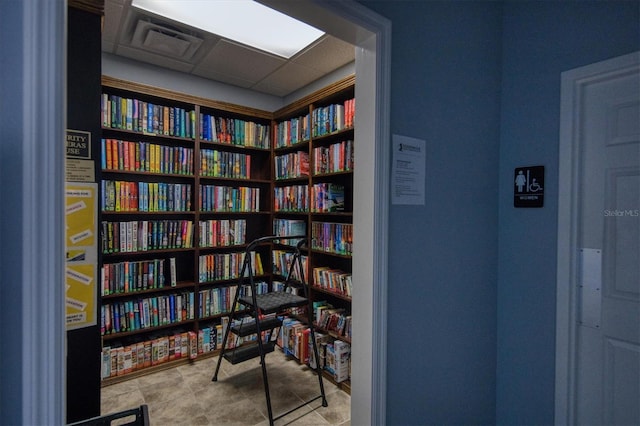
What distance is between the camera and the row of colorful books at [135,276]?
2.49 m

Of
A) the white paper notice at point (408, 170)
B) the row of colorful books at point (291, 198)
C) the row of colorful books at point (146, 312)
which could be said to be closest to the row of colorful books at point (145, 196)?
the row of colorful books at point (146, 312)

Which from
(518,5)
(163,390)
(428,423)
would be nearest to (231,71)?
(518,5)

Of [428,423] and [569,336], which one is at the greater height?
[569,336]

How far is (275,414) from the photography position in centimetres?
213

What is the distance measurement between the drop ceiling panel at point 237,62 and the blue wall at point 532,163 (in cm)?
183

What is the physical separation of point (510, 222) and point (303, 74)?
89.1 inches

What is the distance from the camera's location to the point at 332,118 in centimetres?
266

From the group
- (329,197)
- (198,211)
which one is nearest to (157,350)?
(198,211)

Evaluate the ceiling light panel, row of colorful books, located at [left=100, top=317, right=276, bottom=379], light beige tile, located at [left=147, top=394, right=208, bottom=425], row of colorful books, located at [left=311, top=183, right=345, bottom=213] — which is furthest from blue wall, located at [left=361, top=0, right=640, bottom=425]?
row of colorful books, located at [left=100, top=317, right=276, bottom=379]

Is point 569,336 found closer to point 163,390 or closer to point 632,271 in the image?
point 632,271

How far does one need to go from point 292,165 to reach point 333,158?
1.96 ft

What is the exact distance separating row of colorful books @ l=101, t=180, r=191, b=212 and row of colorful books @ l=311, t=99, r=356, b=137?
4.44 feet

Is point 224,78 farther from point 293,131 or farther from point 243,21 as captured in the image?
point 243,21

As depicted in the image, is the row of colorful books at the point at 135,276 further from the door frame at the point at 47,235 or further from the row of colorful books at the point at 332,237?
the door frame at the point at 47,235
